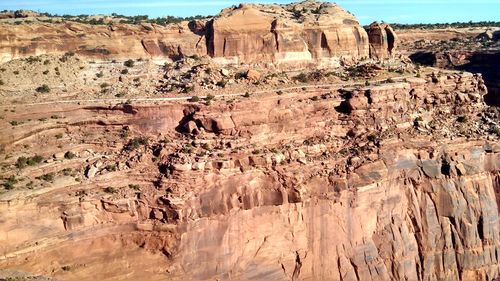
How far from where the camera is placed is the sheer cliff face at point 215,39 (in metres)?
43.7

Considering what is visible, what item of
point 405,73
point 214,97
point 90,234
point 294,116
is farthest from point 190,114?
point 405,73

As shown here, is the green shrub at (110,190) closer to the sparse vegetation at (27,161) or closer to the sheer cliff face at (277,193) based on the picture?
the sheer cliff face at (277,193)

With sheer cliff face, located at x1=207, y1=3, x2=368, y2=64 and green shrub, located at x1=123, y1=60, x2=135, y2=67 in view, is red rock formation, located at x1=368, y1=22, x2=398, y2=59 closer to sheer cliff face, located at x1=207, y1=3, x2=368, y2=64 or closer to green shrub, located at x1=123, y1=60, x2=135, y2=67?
sheer cliff face, located at x1=207, y1=3, x2=368, y2=64

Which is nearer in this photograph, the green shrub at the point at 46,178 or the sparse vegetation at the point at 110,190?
the green shrub at the point at 46,178

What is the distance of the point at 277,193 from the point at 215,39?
15868 mm

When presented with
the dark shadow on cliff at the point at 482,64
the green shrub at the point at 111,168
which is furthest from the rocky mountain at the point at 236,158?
the dark shadow on cliff at the point at 482,64

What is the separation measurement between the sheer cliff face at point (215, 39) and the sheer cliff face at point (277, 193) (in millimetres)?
7662

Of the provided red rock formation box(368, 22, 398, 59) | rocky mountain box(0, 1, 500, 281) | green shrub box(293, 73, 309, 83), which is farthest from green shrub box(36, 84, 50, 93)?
red rock formation box(368, 22, 398, 59)

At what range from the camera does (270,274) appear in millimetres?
35281

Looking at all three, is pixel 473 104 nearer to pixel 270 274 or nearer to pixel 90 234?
pixel 270 274

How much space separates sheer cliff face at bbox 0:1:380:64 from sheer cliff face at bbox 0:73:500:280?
25.1 feet

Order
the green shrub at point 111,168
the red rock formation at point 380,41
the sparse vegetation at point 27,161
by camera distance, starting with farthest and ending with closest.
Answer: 1. the red rock formation at point 380,41
2. the green shrub at point 111,168
3. the sparse vegetation at point 27,161

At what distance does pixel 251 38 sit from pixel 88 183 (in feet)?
65.2

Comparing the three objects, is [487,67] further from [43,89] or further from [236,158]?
[43,89]
